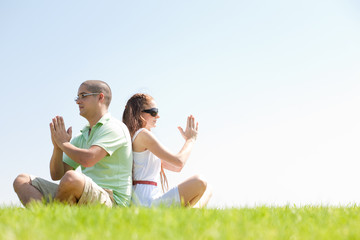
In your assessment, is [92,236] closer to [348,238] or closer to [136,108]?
[348,238]

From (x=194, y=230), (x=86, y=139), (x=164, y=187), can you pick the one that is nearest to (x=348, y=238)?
(x=194, y=230)

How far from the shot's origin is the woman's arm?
682 cm

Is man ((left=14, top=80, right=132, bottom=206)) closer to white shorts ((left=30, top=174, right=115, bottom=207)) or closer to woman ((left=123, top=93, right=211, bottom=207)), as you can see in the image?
white shorts ((left=30, top=174, right=115, bottom=207))

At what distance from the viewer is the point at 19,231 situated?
3.49 meters

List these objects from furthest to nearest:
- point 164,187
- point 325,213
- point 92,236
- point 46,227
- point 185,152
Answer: point 164,187 → point 185,152 → point 325,213 → point 46,227 → point 92,236

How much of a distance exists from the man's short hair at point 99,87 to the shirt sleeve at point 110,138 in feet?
2.30

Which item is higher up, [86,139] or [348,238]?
[86,139]

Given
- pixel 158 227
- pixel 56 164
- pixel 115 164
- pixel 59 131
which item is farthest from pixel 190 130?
pixel 158 227

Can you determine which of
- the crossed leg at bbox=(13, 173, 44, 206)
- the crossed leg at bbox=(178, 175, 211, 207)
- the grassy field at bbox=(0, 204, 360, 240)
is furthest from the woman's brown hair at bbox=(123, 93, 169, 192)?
the grassy field at bbox=(0, 204, 360, 240)

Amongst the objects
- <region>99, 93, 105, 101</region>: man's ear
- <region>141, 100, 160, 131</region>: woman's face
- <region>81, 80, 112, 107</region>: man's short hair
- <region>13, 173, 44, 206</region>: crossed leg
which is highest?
<region>81, 80, 112, 107</region>: man's short hair

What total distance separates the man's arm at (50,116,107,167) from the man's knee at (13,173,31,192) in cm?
76

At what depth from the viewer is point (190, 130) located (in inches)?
294

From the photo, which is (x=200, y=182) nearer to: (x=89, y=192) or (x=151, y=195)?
(x=151, y=195)

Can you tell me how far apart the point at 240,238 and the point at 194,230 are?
479mm
